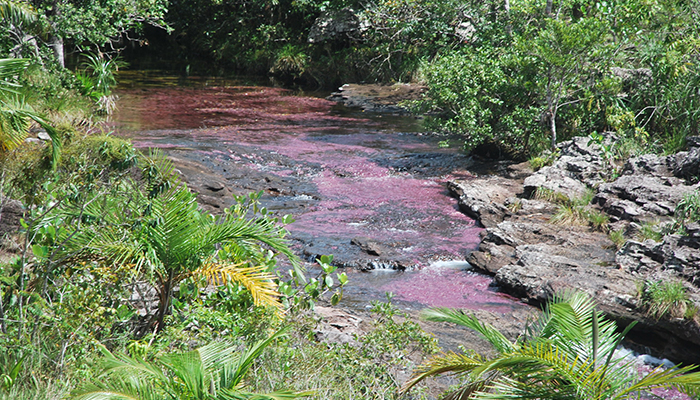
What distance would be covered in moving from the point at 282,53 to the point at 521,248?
1983 centimetres

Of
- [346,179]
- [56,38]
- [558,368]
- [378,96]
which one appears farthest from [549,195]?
[378,96]

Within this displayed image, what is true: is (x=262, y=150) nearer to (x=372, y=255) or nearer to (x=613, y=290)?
(x=372, y=255)

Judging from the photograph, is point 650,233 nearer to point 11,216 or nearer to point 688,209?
point 688,209

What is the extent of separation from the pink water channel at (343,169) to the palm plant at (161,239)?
3.18 meters

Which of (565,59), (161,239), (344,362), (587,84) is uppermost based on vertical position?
(565,59)

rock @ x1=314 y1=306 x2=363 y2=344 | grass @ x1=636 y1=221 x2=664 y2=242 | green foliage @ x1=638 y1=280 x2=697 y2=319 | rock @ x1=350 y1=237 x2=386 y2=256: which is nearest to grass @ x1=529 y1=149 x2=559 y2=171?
grass @ x1=636 y1=221 x2=664 y2=242

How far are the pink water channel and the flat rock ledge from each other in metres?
0.47

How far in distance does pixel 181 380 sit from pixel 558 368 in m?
2.39

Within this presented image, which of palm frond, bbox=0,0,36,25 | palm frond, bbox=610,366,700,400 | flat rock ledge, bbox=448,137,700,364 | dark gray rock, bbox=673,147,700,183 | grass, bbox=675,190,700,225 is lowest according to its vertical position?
flat rock ledge, bbox=448,137,700,364

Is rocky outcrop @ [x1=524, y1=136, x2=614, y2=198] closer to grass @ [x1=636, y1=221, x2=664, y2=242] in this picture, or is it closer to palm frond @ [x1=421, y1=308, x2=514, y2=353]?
grass @ [x1=636, y1=221, x2=664, y2=242]

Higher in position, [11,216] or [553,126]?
[553,126]

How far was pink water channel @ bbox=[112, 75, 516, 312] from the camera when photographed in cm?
925

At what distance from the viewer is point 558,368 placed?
4.13 meters

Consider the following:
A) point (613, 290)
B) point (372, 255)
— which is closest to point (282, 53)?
point (372, 255)
